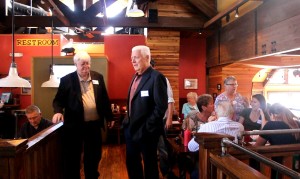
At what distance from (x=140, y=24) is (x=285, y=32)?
3.36 meters

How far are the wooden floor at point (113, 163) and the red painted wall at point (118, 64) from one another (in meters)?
1.46

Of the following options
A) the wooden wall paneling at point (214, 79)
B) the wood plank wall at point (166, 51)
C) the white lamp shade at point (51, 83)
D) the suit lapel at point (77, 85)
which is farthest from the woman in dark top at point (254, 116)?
the wood plank wall at point (166, 51)

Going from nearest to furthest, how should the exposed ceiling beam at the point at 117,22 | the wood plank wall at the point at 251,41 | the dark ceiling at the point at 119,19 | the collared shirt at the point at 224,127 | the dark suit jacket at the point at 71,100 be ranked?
the collared shirt at the point at 224,127 → the dark suit jacket at the point at 71,100 → the wood plank wall at the point at 251,41 → the dark ceiling at the point at 119,19 → the exposed ceiling beam at the point at 117,22

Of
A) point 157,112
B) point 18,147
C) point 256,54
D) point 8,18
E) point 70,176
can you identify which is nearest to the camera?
point 18,147

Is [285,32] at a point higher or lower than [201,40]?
lower

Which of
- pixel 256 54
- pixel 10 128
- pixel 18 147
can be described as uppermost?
pixel 256 54

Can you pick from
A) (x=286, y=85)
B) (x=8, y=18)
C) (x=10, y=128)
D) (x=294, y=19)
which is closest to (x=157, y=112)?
(x=294, y=19)

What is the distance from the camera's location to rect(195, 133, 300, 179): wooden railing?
4.50ft

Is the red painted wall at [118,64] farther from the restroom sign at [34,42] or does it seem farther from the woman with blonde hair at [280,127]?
the woman with blonde hair at [280,127]

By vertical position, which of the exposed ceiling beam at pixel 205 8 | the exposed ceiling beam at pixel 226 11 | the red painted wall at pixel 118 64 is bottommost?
the red painted wall at pixel 118 64

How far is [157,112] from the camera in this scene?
93.2 inches

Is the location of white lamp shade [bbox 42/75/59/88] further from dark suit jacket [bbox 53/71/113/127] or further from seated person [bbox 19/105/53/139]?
dark suit jacket [bbox 53/71/113/127]

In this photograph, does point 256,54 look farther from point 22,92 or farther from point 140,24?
point 22,92

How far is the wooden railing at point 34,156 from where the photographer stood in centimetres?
155
